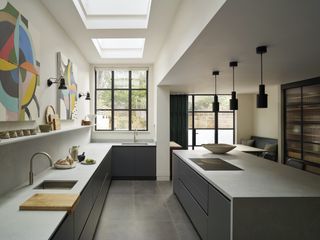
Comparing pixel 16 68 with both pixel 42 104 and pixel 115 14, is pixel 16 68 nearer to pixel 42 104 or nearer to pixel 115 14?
pixel 42 104

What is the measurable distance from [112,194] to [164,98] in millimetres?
2369

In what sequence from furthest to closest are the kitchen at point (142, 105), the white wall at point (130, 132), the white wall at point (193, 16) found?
the white wall at point (130, 132)
the kitchen at point (142, 105)
the white wall at point (193, 16)

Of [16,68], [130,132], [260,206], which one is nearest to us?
[260,206]

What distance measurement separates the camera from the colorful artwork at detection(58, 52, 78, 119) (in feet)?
11.1

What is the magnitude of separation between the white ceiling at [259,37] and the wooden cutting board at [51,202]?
64.2 inches

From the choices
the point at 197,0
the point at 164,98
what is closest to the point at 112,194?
the point at 164,98

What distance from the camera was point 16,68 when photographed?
6.84 ft

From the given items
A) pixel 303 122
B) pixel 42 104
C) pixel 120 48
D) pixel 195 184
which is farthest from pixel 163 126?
pixel 42 104

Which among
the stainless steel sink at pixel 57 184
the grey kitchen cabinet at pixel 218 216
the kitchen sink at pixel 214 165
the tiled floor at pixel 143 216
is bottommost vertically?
the tiled floor at pixel 143 216

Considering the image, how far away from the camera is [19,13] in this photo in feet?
7.07

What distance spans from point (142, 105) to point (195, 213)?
12.6 feet

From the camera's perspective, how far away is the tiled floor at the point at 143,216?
2.88 m

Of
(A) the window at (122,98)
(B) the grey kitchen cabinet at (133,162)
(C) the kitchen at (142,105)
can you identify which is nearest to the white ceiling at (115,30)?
(C) the kitchen at (142,105)

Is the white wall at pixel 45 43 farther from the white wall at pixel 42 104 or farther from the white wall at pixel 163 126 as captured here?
the white wall at pixel 163 126
